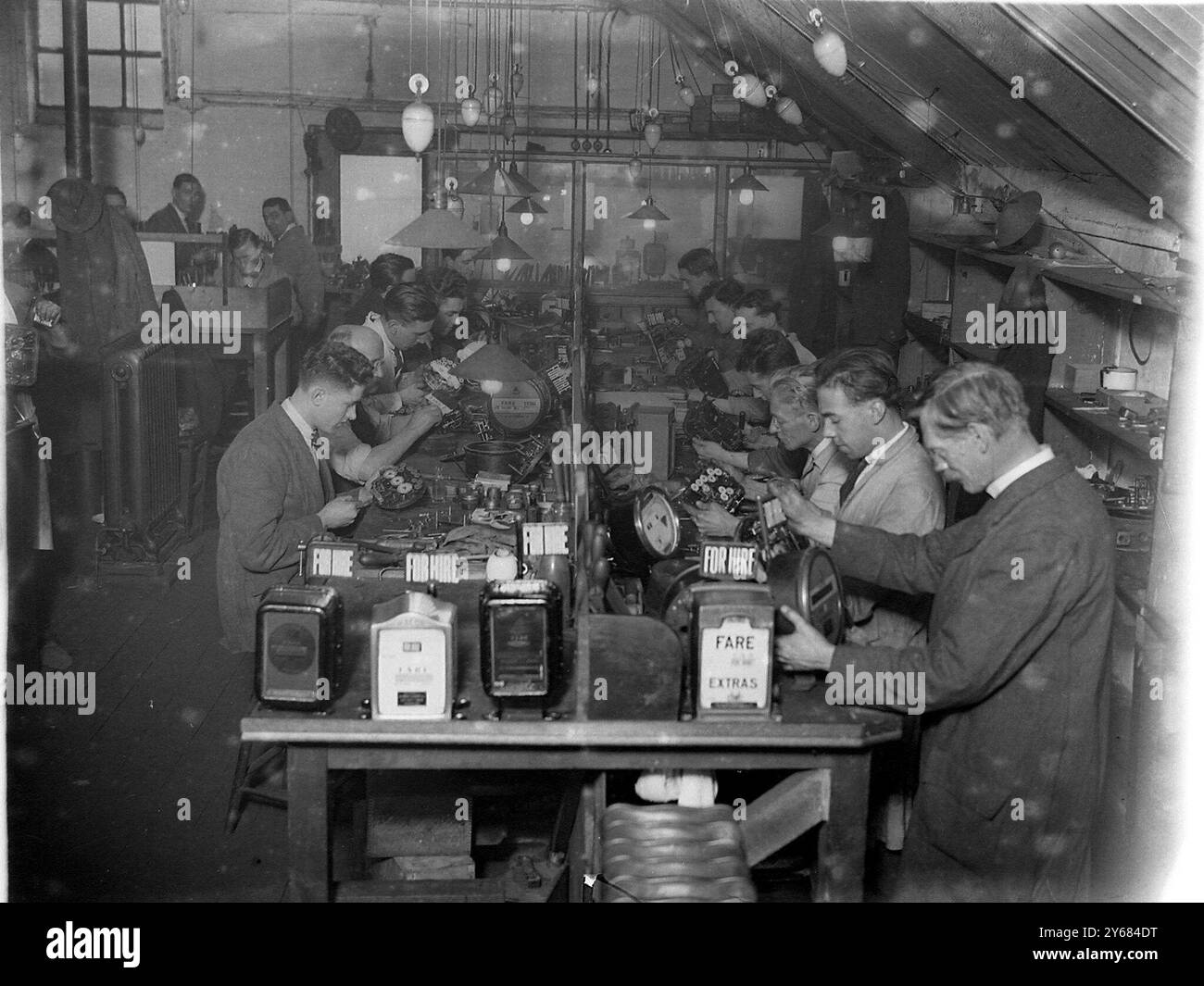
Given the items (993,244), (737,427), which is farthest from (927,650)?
(993,244)

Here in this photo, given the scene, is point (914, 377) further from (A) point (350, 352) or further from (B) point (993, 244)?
(A) point (350, 352)

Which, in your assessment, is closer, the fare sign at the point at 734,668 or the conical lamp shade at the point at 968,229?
the fare sign at the point at 734,668

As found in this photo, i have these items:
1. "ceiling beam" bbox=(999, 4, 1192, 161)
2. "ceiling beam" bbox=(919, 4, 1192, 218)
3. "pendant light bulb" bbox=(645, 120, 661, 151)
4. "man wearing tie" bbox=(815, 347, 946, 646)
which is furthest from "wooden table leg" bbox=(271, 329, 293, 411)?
"man wearing tie" bbox=(815, 347, 946, 646)

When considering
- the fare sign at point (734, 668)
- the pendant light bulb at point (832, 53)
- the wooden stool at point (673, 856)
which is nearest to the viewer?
the wooden stool at point (673, 856)

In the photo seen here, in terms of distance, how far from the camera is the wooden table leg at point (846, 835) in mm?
3070

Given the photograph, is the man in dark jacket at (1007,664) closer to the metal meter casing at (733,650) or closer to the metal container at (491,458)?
the metal meter casing at (733,650)

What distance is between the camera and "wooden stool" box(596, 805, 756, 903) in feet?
9.34

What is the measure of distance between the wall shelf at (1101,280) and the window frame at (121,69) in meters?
8.81

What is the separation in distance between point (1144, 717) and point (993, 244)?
417cm

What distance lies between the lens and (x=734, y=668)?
2.97 meters

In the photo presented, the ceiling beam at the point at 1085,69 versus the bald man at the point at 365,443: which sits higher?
the ceiling beam at the point at 1085,69

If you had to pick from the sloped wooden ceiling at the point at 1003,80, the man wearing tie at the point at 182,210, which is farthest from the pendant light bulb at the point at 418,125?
the man wearing tie at the point at 182,210

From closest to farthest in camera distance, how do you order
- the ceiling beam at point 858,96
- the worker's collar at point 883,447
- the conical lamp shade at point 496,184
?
the worker's collar at point 883,447 < the conical lamp shade at point 496,184 < the ceiling beam at point 858,96

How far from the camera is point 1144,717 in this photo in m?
4.89
